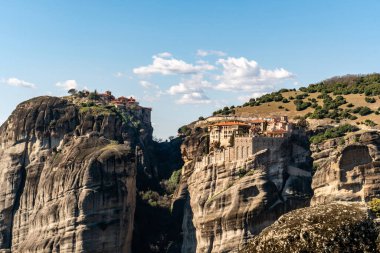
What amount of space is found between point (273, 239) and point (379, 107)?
68533 millimetres

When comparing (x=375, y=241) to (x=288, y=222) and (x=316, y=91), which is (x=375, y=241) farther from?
(x=316, y=91)

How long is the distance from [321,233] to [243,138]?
52014 millimetres

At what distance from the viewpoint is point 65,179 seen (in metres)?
76.1

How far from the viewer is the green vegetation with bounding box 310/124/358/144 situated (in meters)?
77.0

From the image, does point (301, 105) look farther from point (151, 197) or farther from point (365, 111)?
point (151, 197)

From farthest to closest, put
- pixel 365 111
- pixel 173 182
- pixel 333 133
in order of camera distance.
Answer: pixel 173 182 < pixel 365 111 < pixel 333 133

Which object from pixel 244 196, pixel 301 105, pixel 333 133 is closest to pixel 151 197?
pixel 244 196

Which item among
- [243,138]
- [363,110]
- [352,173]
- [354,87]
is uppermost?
[354,87]

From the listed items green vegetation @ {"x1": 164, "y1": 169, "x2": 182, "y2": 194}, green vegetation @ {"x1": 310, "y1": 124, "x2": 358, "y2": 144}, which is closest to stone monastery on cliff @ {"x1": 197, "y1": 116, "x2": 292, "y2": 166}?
green vegetation @ {"x1": 310, "y1": 124, "x2": 358, "y2": 144}

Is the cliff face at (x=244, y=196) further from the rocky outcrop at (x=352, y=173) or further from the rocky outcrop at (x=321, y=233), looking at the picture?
the rocky outcrop at (x=321, y=233)

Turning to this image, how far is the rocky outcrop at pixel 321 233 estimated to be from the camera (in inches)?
826

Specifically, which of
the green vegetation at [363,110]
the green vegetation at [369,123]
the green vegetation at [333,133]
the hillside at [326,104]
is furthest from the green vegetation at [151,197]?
the green vegetation at [369,123]

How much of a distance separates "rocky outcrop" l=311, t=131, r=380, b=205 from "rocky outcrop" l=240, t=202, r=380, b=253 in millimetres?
44431

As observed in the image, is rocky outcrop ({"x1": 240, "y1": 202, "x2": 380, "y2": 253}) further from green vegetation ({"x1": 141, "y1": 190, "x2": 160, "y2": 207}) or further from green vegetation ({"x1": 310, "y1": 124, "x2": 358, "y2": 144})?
green vegetation ({"x1": 141, "y1": 190, "x2": 160, "y2": 207})
